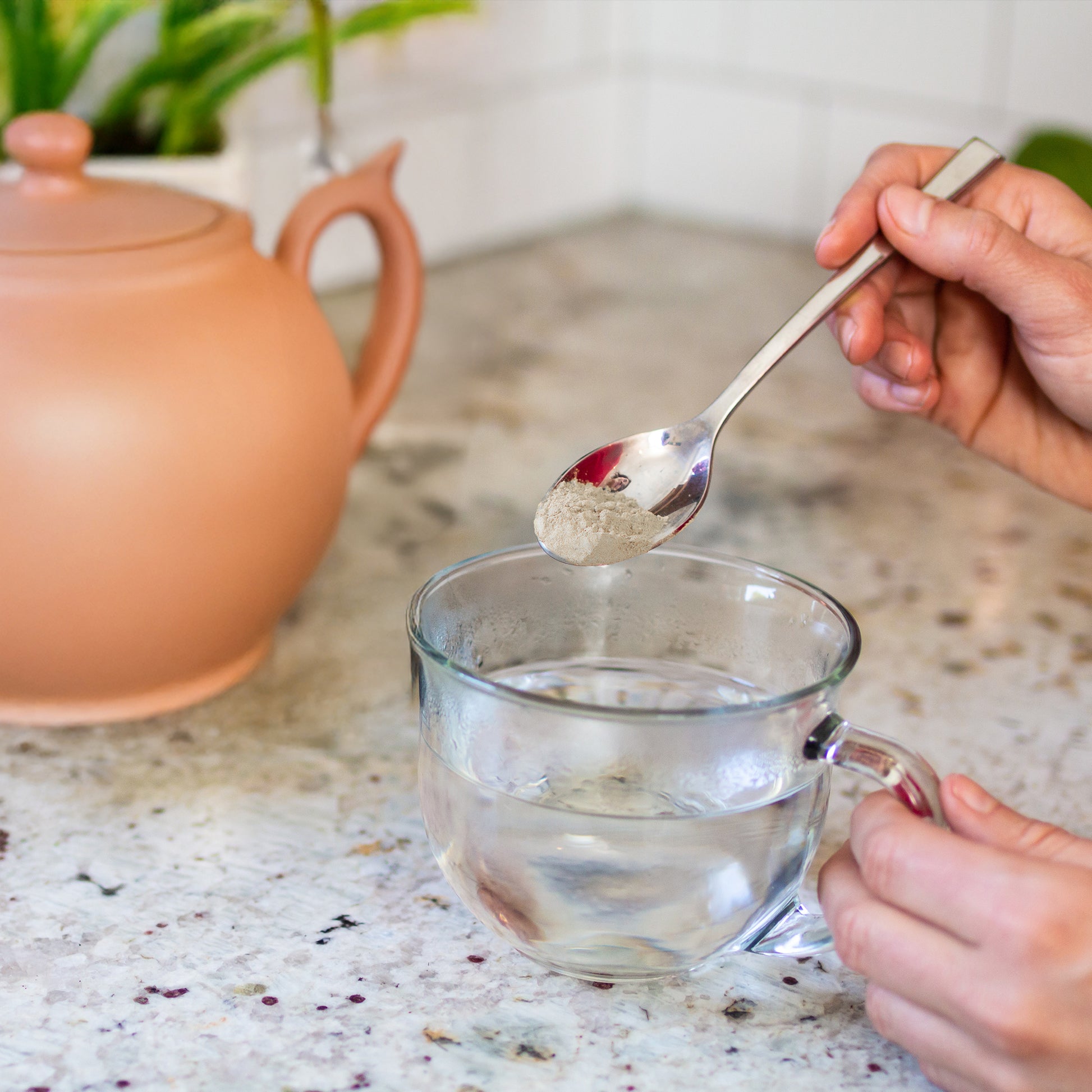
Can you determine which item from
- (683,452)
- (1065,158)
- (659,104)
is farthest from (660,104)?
(683,452)

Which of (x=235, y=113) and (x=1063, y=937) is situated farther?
(x=235, y=113)

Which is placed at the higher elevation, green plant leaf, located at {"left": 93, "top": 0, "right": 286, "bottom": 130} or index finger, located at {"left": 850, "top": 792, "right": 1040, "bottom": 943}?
green plant leaf, located at {"left": 93, "top": 0, "right": 286, "bottom": 130}

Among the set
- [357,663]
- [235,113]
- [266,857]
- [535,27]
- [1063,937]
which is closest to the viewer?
[1063,937]

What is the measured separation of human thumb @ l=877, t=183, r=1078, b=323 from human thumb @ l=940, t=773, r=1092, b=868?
232 millimetres

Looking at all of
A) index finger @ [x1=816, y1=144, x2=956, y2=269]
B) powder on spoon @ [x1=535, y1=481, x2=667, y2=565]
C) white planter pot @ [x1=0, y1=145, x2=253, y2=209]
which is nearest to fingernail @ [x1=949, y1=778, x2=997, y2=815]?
powder on spoon @ [x1=535, y1=481, x2=667, y2=565]

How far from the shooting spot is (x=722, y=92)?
1.24 meters

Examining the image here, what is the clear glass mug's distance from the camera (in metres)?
0.32

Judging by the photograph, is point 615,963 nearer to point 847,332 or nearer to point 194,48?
point 847,332

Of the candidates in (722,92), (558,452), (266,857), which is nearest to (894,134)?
(722,92)

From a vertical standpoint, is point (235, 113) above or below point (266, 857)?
above

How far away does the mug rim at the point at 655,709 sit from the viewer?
30 cm

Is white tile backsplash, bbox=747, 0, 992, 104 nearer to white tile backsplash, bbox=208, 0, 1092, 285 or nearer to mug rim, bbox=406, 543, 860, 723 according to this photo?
white tile backsplash, bbox=208, 0, 1092, 285

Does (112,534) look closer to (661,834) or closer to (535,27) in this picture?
(661,834)

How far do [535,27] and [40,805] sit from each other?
940 millimetres
